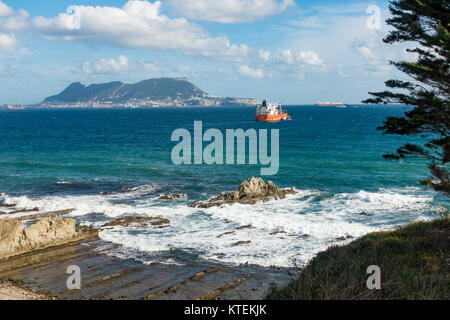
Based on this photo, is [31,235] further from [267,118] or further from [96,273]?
[267,118]

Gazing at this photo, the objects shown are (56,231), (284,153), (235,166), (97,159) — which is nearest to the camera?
(56,231)

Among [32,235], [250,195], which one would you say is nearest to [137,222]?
[32,235]

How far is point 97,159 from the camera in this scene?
50.1 metres

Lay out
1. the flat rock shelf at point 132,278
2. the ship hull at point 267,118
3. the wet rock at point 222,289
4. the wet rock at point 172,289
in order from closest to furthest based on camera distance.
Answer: the wet rock at point 222,289
the flat rock shelf at point 132,278
the wet rock at point 172,289
the ship hull at point 267,118

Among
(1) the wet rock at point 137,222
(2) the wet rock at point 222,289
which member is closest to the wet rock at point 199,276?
(2) the wet rock at point 222,289

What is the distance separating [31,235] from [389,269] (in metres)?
16.8

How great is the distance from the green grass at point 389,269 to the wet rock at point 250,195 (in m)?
13.5

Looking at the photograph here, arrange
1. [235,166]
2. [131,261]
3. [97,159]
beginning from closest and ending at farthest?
1. [131,261]
2. [235,166]
3. [97,159]

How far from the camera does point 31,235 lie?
18.5m

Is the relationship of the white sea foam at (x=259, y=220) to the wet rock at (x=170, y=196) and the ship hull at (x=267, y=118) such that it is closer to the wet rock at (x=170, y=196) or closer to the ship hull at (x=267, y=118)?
the wet rock at (x=170, y=196)

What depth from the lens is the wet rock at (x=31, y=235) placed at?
17672 mm

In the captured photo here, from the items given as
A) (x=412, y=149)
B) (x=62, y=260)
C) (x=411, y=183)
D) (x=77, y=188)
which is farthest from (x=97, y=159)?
(x=412, y=149)
